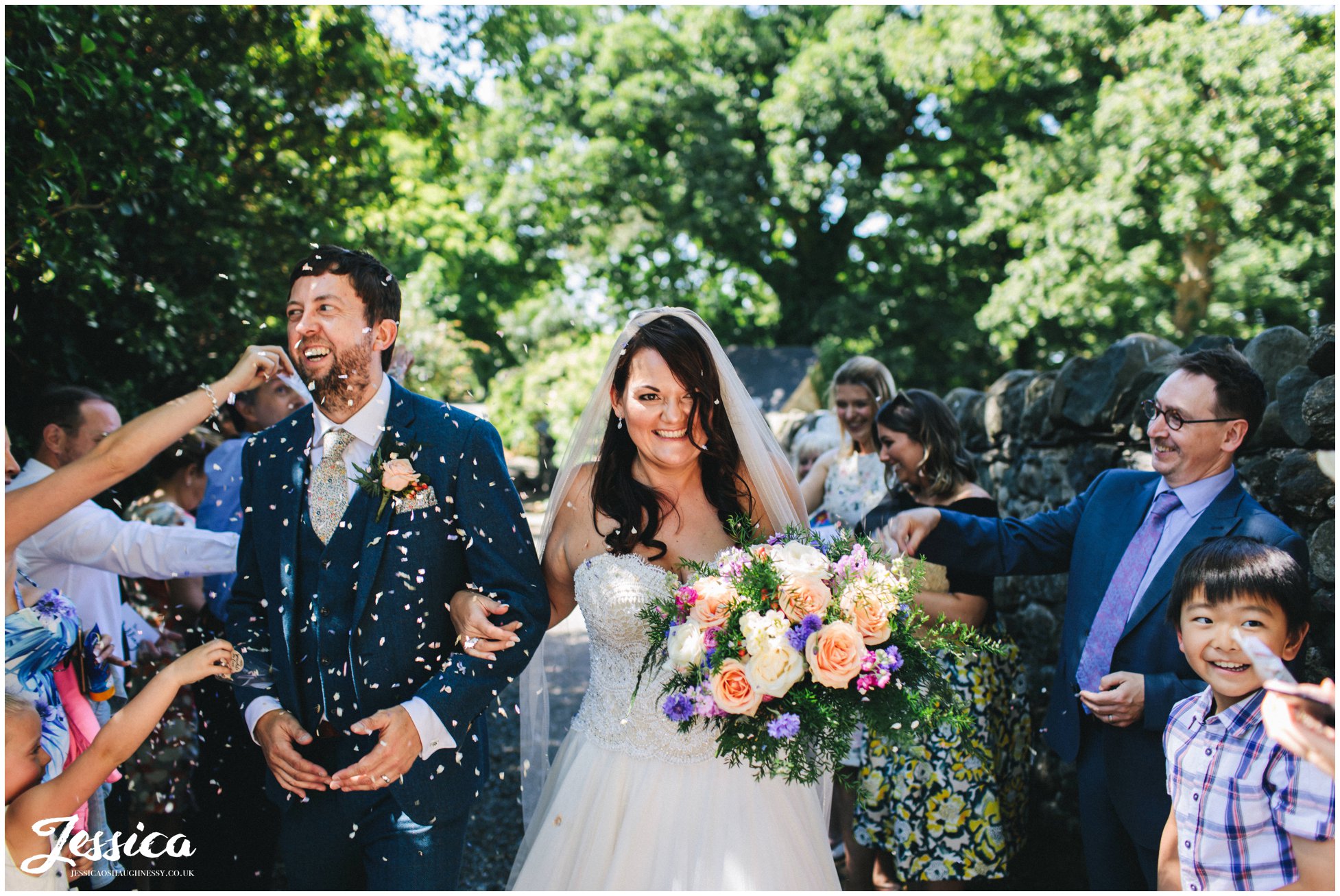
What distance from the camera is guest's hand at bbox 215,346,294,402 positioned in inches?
110

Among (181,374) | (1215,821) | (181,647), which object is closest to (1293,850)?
(1215,821)

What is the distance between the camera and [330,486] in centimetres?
279

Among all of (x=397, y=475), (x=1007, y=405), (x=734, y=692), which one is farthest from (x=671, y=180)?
(x=734, y=692)

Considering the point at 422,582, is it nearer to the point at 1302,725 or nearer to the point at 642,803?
the point at 642,803

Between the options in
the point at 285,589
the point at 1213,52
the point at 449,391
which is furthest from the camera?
the point at 449,391

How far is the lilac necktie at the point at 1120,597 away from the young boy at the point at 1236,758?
51 centimetres

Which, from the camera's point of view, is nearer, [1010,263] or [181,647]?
[181,647]

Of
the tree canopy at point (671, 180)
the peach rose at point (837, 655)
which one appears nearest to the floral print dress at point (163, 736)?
the tree canopy at point (671, 180)

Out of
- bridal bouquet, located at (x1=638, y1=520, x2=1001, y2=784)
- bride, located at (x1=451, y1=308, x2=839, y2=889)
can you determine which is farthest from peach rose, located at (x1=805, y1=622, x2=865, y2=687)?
bride, located at (x1=451, y1=308, x2=839, y2=889)

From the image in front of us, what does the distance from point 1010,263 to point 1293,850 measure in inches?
671

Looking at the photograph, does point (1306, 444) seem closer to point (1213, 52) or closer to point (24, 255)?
point (24, 255)

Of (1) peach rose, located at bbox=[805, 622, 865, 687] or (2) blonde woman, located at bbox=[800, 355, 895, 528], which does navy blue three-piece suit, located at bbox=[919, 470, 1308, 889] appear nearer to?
(1) peach rose, located at bbox=[805, 622, 865, 687]

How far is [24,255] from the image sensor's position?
416 centimetres

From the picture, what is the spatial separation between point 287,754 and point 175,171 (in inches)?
151
